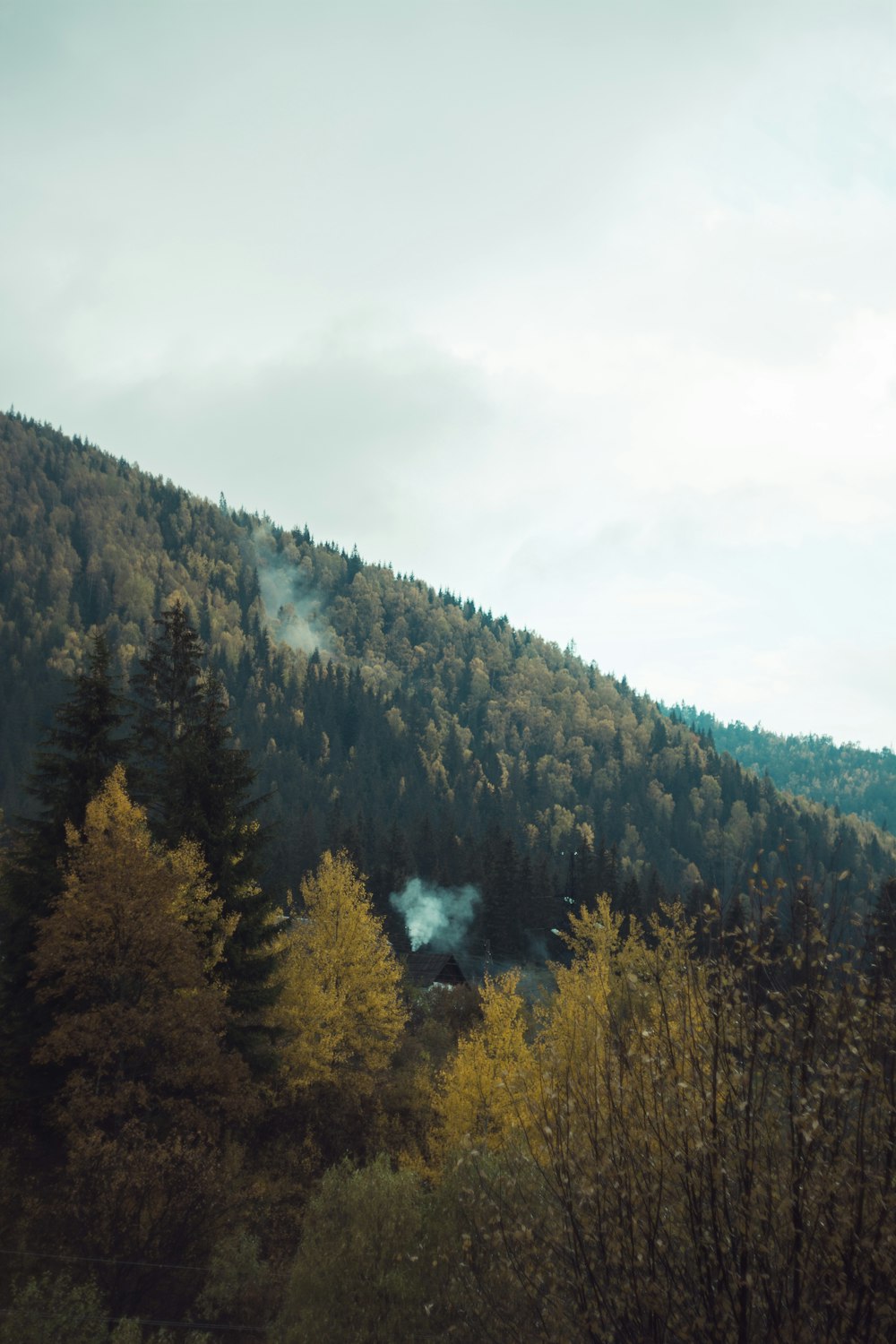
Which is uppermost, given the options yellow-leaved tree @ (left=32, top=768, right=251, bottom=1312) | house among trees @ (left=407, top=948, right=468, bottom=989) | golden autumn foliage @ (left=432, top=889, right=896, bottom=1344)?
golden autumn foliage @ (left=432, top=889, right=896, bottom=1344)

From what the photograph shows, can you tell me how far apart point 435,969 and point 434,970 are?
20cm

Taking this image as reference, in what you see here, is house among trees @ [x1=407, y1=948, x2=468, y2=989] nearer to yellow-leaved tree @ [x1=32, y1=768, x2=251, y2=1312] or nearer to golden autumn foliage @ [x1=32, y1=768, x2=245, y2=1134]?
yellow-leaved tree @ [x1=32, y1=768, x2=251, y2=1312]

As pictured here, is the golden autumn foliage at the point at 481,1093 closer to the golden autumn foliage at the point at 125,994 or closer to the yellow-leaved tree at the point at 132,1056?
the yellow-leaved tree at the point at 132,1056

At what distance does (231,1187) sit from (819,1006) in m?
21.4

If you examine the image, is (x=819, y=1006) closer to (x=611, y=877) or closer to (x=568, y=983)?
(x=568, y=983)

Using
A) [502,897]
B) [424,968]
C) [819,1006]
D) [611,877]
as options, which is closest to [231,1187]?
[819,1006]

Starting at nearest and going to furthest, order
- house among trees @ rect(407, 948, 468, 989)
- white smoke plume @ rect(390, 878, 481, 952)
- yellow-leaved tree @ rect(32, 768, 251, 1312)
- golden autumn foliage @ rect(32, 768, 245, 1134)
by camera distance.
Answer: yellow-leaved tree @ rect(32, 768, 251, 1312) < golden autumn foliage @ rect(32, 768, 245, 1134) < house among trees @ rect(407, 948, 468, 989) < white smoke plume @ rect(390, 878, 481, 952)

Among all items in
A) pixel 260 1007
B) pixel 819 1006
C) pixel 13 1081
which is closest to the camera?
pixel 819 1006

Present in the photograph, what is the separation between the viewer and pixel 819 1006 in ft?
31.0

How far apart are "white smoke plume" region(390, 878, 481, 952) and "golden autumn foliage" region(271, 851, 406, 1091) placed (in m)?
56.2

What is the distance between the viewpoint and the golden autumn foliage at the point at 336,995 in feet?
99.4

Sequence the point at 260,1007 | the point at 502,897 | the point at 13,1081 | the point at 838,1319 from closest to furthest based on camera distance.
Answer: the point at 838,1319, the point at 13,1081, the point at 260,1007, the point at 502,897

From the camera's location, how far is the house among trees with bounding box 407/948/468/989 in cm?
6812

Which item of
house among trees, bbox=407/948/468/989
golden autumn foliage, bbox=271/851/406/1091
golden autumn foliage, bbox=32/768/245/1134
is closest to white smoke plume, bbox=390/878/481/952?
house among trees, bbox=407/948/468/989
